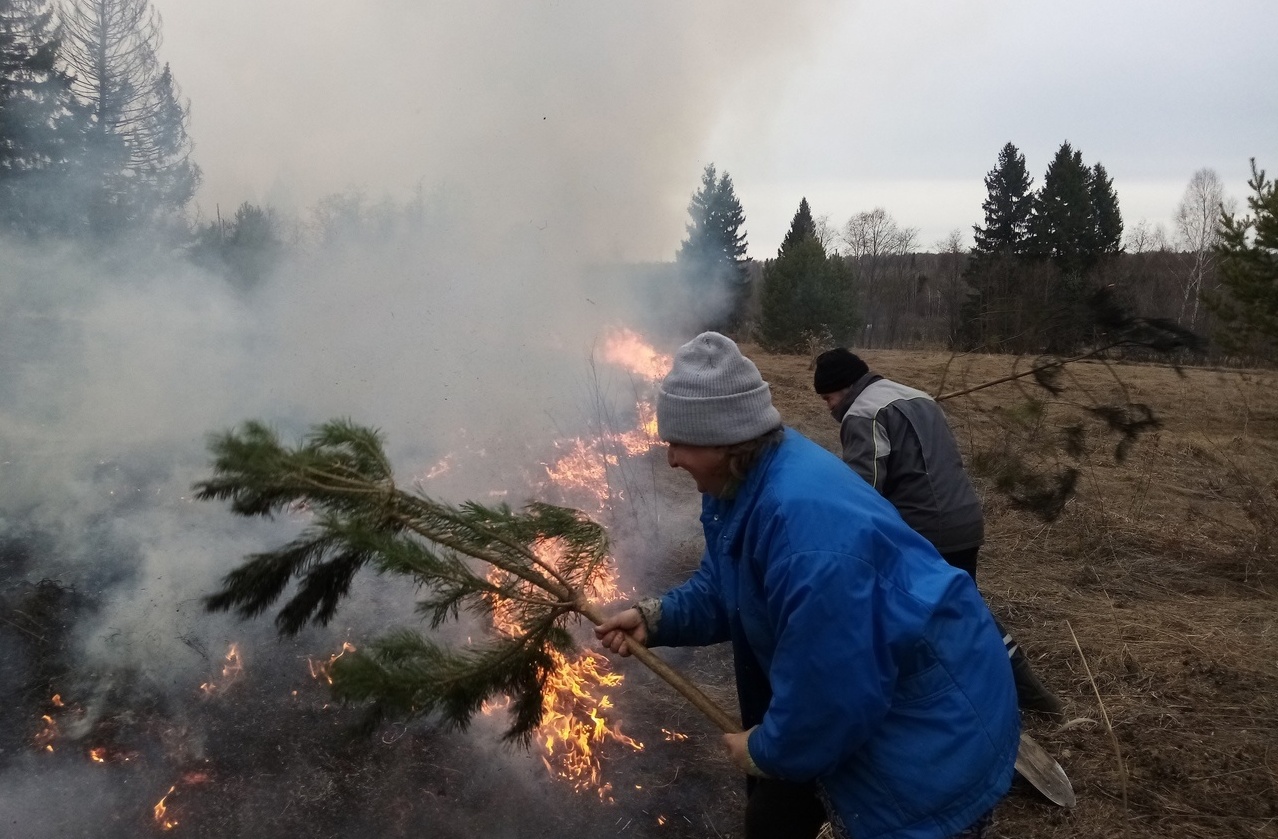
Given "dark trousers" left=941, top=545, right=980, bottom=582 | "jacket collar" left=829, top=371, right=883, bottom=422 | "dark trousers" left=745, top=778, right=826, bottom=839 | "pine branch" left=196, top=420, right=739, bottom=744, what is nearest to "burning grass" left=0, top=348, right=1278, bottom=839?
"pine branch" left=196, top=420, right=739, bottom=744

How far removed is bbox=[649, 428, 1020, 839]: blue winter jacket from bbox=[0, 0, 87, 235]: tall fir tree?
9.06 metres

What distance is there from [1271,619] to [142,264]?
34.6 feet

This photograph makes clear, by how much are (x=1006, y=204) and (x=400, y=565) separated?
125 feet

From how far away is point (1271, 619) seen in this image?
512 cm

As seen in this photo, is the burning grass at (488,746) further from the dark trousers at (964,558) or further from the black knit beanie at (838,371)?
the black knit beanie at (838,371)

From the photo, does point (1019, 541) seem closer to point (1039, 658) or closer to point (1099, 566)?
point (1099, 566)

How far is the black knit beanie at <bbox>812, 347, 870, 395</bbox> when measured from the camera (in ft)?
12.0

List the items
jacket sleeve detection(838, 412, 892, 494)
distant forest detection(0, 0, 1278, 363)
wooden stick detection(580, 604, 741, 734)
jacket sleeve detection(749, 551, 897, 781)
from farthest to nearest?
distant forest detection(0, 0, 1278, 363) < jacket sleeve detection(838, 412, 892, 494) < wooden stick detection(580, 604, 741, 734) < jacket sleeve detection(749, 551, 897, 781)

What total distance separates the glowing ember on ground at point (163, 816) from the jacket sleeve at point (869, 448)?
136 inches

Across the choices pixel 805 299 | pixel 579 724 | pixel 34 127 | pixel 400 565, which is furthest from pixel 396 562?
pixel 805 299

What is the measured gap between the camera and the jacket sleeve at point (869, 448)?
11.3ft

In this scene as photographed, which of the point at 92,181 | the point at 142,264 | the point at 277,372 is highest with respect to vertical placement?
the point at 92,181

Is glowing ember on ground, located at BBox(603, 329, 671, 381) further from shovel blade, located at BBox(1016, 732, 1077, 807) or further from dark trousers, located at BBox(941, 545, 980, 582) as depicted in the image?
shovel blade, located at BBox(1016, 732, 1077, 807)

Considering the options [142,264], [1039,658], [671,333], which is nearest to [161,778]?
[1039,658]
